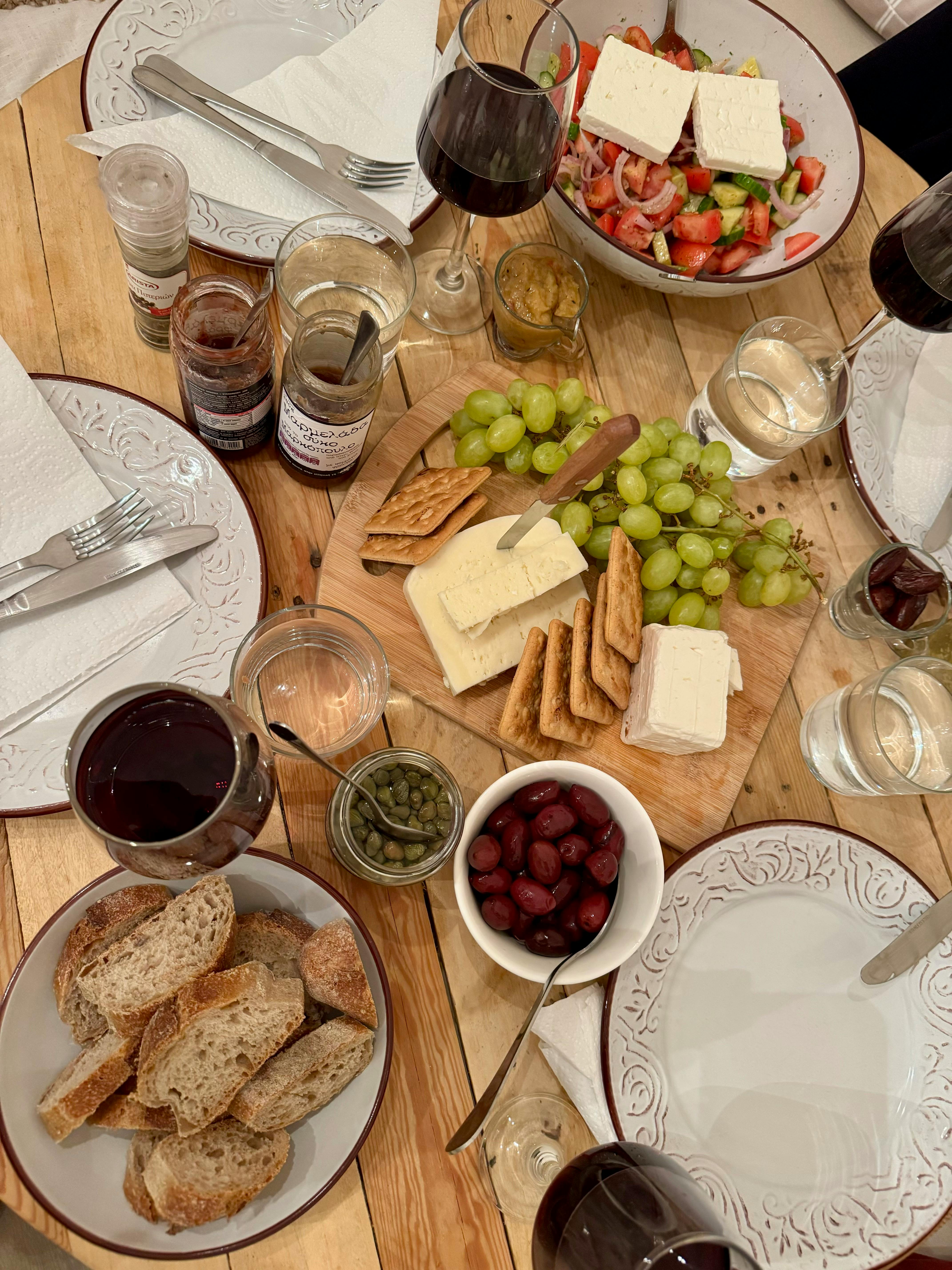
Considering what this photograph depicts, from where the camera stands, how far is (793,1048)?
3.95 feet

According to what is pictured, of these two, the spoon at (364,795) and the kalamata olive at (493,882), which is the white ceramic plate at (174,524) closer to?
the spoon at (364,795)

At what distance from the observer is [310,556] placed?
51.8 inches

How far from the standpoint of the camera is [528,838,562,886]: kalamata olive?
1078mm

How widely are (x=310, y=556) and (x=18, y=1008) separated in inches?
26.8

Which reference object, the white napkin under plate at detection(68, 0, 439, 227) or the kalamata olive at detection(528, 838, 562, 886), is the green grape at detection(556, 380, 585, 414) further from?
the kalamata olive at detection(528, 838, 562, 886)

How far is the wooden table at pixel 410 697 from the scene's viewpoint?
3.63 feet

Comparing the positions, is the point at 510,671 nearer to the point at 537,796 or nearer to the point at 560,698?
the point at 560,698

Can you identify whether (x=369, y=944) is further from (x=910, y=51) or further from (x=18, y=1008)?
(x=910, y=51)

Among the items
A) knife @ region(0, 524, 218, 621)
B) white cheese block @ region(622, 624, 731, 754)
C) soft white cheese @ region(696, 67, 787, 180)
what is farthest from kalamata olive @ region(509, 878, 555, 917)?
soft white cheese @ region(696, 67, 787, 180)

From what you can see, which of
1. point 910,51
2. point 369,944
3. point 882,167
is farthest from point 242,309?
point 910,51

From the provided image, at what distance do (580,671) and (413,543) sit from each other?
0.30 meters

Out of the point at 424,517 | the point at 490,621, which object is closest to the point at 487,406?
the point at 424,517

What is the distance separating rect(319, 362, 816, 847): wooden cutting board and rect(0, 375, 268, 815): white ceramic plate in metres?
0.13

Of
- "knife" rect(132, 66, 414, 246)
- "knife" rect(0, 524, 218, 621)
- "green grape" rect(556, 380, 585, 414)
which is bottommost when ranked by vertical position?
"knife" rect(0, 524, 218, 621)
